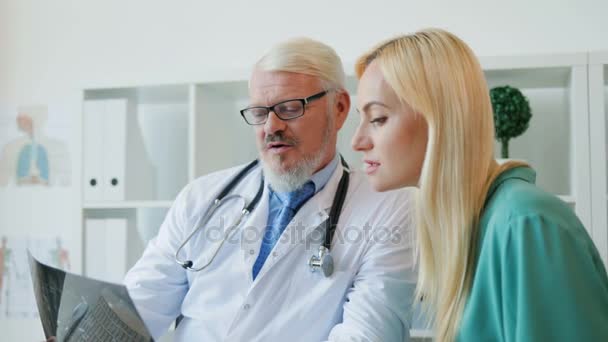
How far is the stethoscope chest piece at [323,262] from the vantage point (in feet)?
4.61

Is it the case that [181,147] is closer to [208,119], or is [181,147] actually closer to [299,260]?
[208,119]

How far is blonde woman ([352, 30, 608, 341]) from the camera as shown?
2.46ft

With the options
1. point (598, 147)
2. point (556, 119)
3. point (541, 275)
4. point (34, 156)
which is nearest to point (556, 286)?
point (541, 275)

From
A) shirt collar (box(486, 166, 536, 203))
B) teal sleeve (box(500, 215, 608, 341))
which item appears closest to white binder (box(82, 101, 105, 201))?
shirt collar (box(486, 166, 536, 203))

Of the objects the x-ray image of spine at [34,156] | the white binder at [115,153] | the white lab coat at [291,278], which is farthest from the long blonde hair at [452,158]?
the x-ray image of spine at [34,156]

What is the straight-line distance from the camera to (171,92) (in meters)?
2.10

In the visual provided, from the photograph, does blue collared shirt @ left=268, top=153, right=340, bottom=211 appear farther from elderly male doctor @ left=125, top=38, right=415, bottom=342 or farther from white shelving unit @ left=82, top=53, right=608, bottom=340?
white shelving unit @ left=82, top=53, right=608, bottom=340

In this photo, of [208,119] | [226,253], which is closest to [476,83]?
[226,253]

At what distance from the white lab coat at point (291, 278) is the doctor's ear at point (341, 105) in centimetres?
15

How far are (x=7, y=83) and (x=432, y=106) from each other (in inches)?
89.4

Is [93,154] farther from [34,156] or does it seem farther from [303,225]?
[303,225]

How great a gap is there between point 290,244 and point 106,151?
2.89 ft

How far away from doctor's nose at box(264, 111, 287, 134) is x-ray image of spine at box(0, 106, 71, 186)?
133 centimetres

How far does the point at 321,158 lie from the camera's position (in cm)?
160
